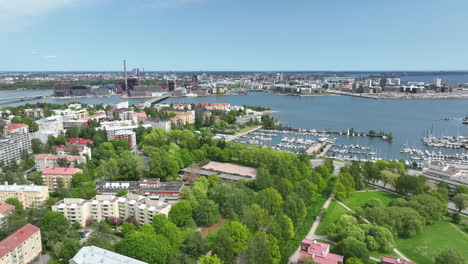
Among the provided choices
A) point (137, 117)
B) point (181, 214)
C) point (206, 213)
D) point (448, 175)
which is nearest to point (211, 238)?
point (206, 213)

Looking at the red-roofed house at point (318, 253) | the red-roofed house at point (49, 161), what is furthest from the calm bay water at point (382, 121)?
the red-roofed house at point (49, 161)

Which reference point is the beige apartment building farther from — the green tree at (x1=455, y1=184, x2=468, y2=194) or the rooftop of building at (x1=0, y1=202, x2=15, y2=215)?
the green tree at (x1=455, y1=184, x2=468, y2=194)

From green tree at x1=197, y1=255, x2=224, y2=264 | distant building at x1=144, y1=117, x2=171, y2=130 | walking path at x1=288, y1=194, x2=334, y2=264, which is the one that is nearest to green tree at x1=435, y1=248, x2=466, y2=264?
walking path at x1=288, y1=194, x2=334, y2=264

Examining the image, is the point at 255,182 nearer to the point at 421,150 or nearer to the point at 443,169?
the point at 443,169

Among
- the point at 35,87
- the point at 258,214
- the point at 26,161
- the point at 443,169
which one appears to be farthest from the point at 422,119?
the point at 35,87

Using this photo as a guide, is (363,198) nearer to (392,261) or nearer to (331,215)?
(331,215)

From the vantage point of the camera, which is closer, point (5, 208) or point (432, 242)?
point (432, 242)

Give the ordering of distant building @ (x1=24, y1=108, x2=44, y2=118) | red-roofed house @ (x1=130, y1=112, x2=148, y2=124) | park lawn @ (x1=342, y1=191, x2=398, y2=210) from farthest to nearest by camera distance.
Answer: distant building @ (x1=24, y1=108, x2=44, y2=118) < red-roofed house @ (x1=130, y1=112, x2=148, y2=124) < park lawn @ (x1=342, y1=191, x2=398, y2=210)
